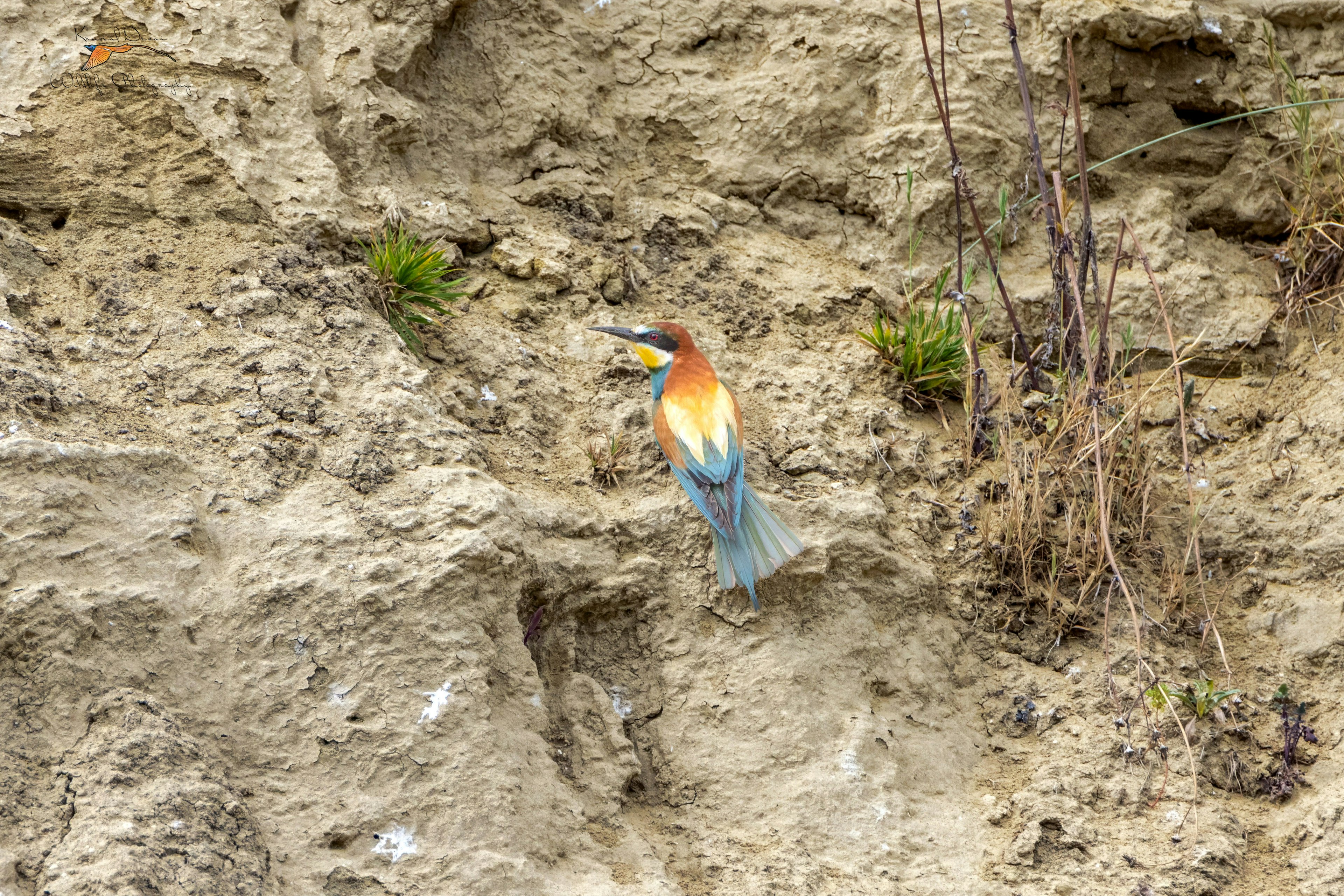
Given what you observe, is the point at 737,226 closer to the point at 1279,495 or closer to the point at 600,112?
the point at 600,112

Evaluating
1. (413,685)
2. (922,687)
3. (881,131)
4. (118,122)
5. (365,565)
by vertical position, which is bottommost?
(922,687)

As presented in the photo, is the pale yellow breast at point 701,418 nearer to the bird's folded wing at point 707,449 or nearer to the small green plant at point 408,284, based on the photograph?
the bird's folded wing at point 707,449

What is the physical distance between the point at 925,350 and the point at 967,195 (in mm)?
460

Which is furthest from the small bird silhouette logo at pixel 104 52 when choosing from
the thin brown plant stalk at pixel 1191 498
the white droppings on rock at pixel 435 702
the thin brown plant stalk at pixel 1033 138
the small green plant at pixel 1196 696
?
the small green plant at pixel 1196 696

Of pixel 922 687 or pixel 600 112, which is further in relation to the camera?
pixel 600 112

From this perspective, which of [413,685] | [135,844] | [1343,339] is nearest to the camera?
[135,844]

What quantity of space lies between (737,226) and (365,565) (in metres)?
1.82

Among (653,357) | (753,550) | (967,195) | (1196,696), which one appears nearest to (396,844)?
(753,550)

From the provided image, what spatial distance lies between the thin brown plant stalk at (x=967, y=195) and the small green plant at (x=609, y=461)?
1026 millimetres

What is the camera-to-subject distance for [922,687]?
2758 mm

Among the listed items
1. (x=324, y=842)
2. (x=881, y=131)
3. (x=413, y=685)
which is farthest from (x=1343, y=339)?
(x=324, y=842)

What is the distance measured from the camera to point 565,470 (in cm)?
293

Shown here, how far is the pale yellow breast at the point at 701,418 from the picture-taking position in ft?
9.12

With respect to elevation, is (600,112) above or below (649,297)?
above
